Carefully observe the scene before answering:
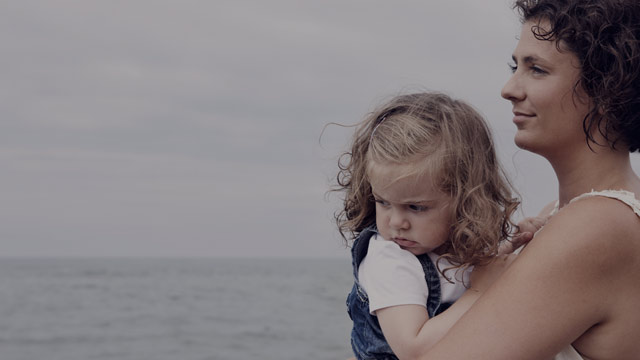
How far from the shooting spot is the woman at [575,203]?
2.01m

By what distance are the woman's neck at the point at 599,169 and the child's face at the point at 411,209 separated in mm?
405

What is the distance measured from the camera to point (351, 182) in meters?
2.80

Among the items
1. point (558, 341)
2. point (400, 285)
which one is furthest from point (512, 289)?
point (400, 285)

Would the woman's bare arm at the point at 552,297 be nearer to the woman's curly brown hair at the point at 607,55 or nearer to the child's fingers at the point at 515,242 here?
the woman's curly brown hair at the point at 607,55

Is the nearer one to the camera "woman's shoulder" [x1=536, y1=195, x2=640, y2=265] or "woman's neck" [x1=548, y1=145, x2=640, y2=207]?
"woman's shoulder" [x1=536, y1=195, x2=640, y2=265]

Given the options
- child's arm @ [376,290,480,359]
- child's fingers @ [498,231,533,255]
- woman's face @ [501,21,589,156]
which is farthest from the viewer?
child's fingers @ [498,231,533,255]

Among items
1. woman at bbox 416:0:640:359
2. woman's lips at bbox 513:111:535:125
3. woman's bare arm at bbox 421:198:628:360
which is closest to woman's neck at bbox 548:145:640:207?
woman at bbox 416:0:640:359

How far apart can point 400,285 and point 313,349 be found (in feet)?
49.6

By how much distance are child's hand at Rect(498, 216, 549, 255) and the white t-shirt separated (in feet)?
0.69

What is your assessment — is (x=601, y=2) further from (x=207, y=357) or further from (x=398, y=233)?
(x=207, y=357)

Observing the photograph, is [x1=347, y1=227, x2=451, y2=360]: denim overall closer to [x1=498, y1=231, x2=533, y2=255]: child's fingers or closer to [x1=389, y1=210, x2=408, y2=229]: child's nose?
[x1=389, y1=210, x2=408, y2=229]: child's nose

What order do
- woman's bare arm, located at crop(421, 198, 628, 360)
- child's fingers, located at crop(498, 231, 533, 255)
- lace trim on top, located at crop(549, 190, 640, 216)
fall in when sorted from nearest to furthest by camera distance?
woman's bare arm, located at crop(421, 198, 628, 360) → lace trim on top, located at crop(549, 190, 640, 216) → child's fingers, located at crop(498, 231, 533, 255)

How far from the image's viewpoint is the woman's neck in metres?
2.40

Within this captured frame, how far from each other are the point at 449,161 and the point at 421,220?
8.2 inches
